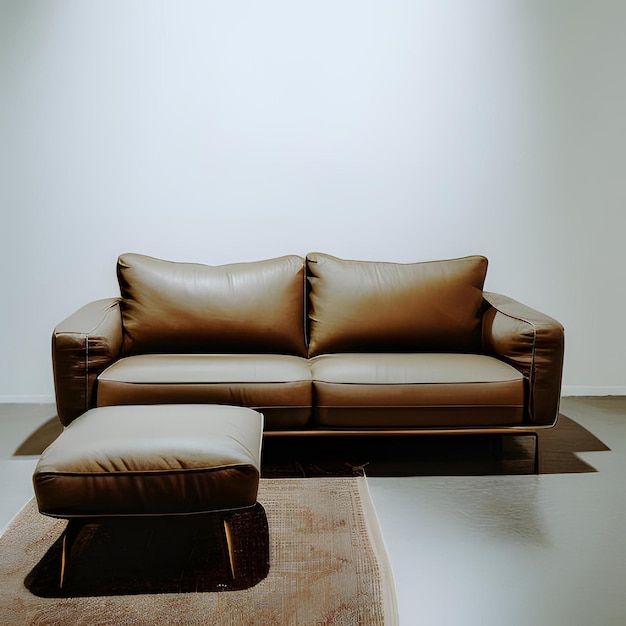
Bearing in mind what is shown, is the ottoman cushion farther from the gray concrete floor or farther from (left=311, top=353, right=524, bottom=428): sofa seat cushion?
(left=311, top=353, right=524, bottom=428): sofa seat cushion

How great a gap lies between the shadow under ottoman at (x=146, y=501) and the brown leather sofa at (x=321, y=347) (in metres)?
0.63

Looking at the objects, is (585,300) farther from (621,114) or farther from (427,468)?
(427,468)

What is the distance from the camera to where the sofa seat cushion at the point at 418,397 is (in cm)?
290

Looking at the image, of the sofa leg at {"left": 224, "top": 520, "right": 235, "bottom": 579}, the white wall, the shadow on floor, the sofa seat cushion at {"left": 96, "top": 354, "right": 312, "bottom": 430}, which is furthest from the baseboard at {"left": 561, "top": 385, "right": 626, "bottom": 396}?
the sofa leg at {"left": 224, "top": 520, "right": 235, "bottom": 579}

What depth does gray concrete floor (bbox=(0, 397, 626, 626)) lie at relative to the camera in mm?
1975

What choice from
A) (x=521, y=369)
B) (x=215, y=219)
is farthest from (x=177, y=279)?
(x=521, y=369)

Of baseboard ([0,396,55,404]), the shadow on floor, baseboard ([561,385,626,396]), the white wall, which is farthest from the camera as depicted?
baseboard ([561,385,626,396])

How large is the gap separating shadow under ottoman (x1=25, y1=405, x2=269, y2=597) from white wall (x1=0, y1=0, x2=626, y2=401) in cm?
177

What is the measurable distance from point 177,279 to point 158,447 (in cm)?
144

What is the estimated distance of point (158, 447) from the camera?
2.11m

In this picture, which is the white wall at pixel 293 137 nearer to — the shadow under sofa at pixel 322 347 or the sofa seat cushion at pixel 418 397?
the shadow under sofa at pixel 322 347

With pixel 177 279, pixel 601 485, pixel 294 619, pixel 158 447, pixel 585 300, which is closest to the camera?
pixel 294 619

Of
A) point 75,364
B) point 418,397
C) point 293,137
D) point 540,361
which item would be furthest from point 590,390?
point 75,364

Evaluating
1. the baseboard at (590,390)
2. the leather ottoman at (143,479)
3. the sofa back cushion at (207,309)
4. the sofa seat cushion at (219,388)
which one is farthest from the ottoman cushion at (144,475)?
the baseboard at (590,390)
